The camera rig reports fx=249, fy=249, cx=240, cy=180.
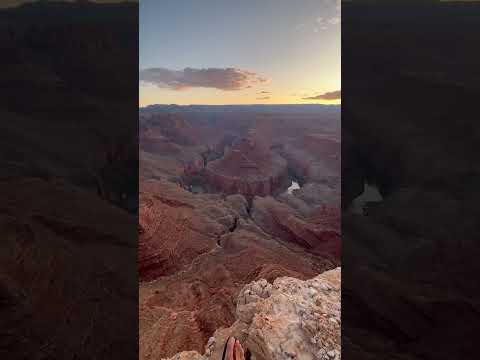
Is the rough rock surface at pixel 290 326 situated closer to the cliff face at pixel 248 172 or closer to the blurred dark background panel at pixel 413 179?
the blurred dark background panel at pixel 413 179

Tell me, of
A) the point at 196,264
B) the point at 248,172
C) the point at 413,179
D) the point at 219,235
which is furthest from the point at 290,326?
the point at 248,172

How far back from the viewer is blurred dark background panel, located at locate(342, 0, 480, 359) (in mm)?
2768

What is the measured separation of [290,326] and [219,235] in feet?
19.2

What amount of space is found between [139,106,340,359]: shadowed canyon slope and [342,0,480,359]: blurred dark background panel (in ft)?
11.1

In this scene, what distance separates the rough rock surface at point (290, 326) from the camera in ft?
Result: 11.3

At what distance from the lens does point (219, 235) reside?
9.41 m

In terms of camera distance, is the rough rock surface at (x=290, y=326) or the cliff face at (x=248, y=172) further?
the cliff face at (x=248, y=172)
